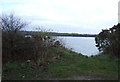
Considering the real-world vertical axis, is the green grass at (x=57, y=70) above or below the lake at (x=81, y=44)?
below

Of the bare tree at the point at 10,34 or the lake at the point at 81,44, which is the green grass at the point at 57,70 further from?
the lake at the point at 81,44

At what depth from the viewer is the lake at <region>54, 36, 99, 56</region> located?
9811 mm

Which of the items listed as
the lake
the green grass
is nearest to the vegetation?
the green grass

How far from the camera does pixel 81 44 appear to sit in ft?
38.2

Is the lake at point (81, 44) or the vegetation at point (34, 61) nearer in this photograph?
the vegetation at point (34, 61)

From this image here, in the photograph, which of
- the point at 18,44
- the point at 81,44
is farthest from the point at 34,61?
the point at 81,44

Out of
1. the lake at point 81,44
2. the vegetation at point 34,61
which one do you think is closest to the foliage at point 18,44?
the vegetation at point 34,61

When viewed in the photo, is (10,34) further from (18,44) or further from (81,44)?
(81,44)

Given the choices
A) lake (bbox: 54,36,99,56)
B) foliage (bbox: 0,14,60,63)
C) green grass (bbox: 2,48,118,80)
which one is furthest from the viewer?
lake (bbox: 54,36,99,56)

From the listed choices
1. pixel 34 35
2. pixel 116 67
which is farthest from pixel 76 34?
pixel 116 67

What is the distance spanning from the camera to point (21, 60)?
6.40 m

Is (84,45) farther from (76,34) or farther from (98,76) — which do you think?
(98,76)

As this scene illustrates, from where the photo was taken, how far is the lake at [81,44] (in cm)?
981

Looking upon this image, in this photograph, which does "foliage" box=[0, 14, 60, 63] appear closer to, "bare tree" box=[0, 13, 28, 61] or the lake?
"bare tree" box=[0, 13, 28, 61]
